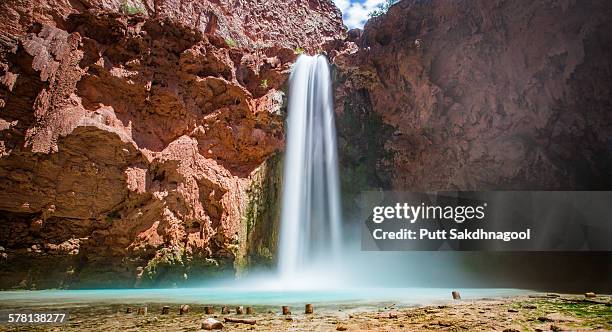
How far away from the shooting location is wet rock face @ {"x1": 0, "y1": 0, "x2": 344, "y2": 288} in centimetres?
1279

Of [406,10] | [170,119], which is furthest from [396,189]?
[170,119]

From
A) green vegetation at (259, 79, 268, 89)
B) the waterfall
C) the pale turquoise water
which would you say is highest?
green vegetation at (259, 79, 268, 89)

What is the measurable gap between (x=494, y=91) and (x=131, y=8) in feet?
49.8

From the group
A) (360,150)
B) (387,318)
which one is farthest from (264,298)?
(360,150)

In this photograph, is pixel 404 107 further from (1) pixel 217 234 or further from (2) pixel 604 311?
(2) pixel 604 311

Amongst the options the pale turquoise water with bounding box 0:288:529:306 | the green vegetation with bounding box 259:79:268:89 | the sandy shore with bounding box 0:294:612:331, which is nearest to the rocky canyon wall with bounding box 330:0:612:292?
the green vegetation with bounding box 259:79:268:89

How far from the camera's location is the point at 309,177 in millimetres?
17531

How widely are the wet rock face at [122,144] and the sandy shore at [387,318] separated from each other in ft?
22.6

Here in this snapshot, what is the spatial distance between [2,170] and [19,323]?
30.7 feet

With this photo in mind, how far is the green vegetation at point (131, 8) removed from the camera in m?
16.3

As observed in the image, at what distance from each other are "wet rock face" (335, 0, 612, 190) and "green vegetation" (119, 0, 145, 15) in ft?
31.4

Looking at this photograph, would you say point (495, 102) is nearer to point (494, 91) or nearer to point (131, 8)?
point (494, 91)

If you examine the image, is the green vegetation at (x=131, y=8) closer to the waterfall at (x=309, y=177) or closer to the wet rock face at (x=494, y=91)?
the waterfall at (x=309, y=177)

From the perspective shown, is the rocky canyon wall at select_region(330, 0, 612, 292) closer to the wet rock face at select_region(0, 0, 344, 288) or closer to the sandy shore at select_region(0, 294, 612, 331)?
the wet rock face at select_region(0, 0, 344, 288)
